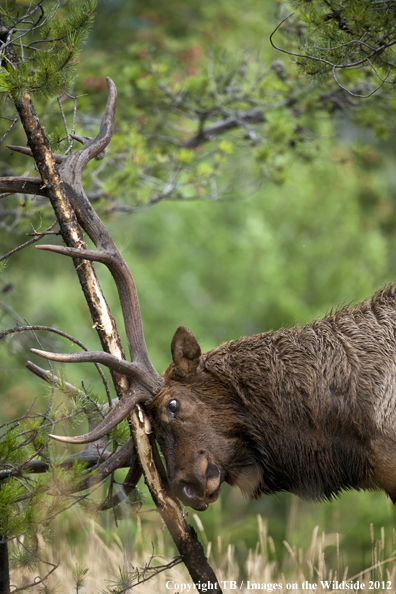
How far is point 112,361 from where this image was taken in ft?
8.70

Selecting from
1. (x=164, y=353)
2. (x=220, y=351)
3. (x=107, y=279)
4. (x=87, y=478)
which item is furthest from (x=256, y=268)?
(x=87, y=478)

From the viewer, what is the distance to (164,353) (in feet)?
32.6

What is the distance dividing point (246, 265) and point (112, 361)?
7.68 meters

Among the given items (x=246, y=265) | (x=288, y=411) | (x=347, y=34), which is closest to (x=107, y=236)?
(x=288, y=411)

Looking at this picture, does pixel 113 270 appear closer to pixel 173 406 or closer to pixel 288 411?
pixel 173 406

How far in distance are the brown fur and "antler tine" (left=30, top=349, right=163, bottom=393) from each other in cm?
8

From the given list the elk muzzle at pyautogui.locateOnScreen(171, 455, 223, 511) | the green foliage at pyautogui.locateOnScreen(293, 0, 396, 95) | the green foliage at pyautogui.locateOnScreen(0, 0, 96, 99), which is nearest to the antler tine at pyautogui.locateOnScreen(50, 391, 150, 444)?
the elk muzzle at pyautogui.locateOnScreen(171, 455, 223, 511)

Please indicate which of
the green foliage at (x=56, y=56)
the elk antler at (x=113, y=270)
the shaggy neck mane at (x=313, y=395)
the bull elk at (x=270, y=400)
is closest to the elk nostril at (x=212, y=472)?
the bull elk at (x=270, y=400)

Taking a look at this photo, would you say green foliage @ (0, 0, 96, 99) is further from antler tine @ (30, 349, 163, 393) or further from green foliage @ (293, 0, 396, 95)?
antler tine @ (30, 349, 163, 393)

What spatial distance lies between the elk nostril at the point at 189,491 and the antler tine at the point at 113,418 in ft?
1.51

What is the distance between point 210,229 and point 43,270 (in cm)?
322

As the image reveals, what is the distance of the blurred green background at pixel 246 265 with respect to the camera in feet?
27.2

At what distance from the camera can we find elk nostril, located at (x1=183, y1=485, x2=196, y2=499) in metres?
2.75

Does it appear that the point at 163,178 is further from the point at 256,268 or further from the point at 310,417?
the point at 256,268
